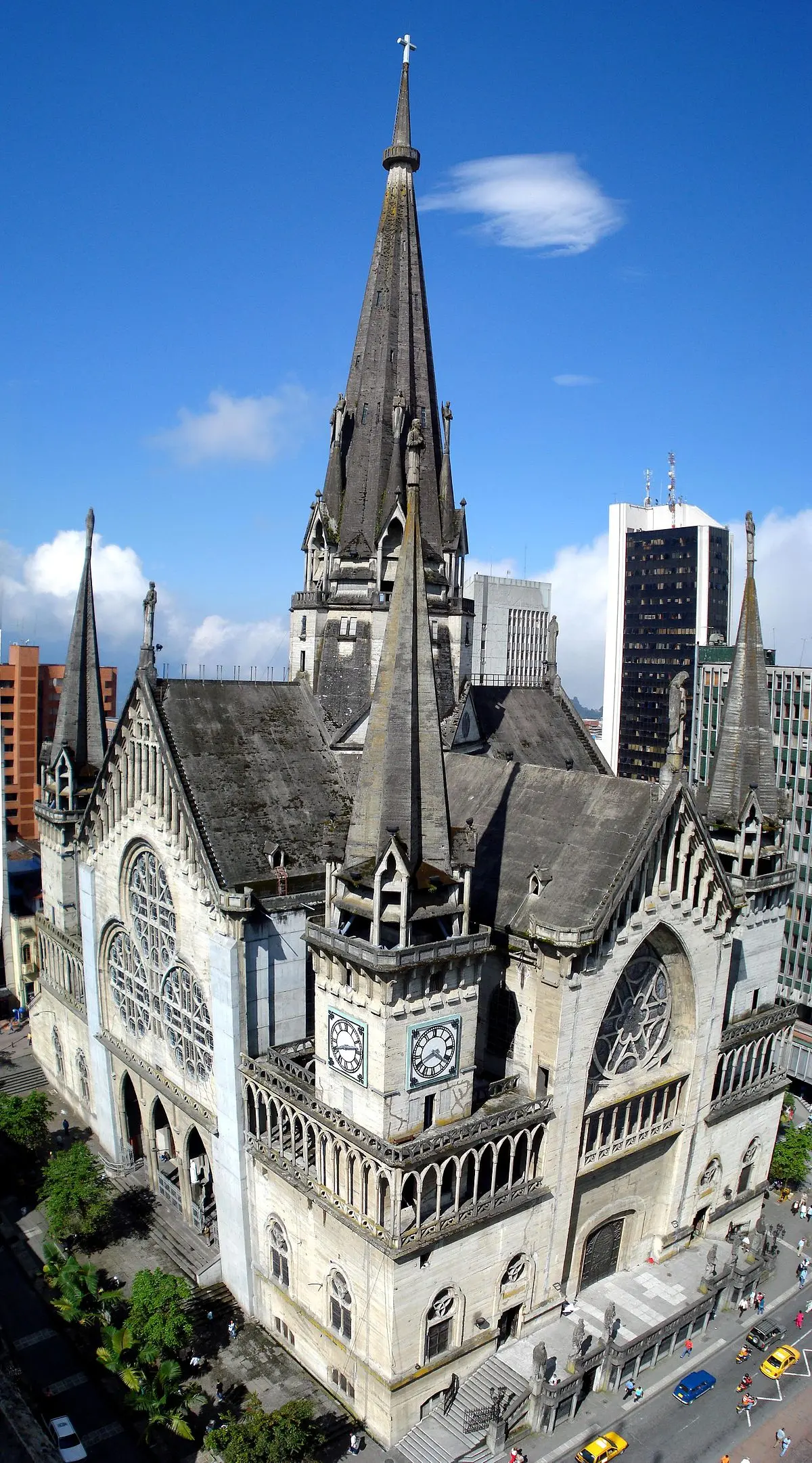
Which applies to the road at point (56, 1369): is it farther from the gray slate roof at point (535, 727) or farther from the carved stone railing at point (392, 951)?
the gray slate roof at point (535, 727)

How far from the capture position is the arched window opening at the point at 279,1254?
124 ft

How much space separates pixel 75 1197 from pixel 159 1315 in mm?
9044

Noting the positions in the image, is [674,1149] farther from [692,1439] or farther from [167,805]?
[167,805]

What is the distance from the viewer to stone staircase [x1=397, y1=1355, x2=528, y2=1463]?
1293 inches

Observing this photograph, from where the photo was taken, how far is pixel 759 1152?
4819 centimetres

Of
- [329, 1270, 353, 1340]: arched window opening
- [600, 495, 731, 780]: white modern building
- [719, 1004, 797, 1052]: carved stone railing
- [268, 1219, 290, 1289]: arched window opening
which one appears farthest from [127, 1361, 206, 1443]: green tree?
[600, 495, 731, 780]: white modern building

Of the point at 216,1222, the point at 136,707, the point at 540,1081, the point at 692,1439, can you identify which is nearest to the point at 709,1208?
the point at 692,1439

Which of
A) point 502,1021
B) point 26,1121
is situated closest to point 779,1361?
point 502,1021

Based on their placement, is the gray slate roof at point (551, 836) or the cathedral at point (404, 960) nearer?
the cathedral at point (404, 960)

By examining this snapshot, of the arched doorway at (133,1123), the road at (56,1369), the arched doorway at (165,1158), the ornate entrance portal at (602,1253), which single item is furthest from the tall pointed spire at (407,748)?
the arched doorway at (133,1123)

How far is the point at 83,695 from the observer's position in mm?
57312

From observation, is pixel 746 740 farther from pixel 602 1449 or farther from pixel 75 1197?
pixel 75 1197

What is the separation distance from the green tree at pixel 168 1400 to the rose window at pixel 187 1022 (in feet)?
36.3

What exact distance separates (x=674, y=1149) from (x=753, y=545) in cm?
2982
